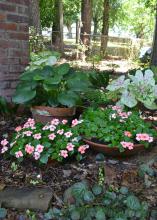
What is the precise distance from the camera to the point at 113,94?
10.8ft

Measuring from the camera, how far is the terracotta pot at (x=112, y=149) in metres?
2.68

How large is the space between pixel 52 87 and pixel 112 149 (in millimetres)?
740

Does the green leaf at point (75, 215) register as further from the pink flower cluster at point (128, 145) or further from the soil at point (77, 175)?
the pink flower cluster at point (128, 145)

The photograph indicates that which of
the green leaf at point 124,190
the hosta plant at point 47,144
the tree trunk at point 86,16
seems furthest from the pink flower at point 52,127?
the tree trunk at point 86,16

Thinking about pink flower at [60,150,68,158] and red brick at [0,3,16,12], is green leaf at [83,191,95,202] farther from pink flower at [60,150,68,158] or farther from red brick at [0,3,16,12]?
red brick at [0,3,16,12]

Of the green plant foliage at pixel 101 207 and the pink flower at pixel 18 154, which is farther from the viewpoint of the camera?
the pink flower at pixel 18 154

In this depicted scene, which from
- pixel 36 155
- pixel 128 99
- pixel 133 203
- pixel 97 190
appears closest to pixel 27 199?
pixel 36 155

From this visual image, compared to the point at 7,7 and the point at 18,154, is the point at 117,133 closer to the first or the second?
the point at 18,154

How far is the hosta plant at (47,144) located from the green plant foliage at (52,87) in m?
0.27

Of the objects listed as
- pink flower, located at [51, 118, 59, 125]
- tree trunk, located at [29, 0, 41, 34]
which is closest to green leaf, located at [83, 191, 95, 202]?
pink flower, located at [51, 118, 59, 125]

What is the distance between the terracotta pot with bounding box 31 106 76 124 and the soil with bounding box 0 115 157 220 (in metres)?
0.48

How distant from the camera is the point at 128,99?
3076mm

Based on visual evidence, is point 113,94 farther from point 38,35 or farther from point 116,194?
point 38,35

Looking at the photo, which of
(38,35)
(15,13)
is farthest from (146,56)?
(15,13)
